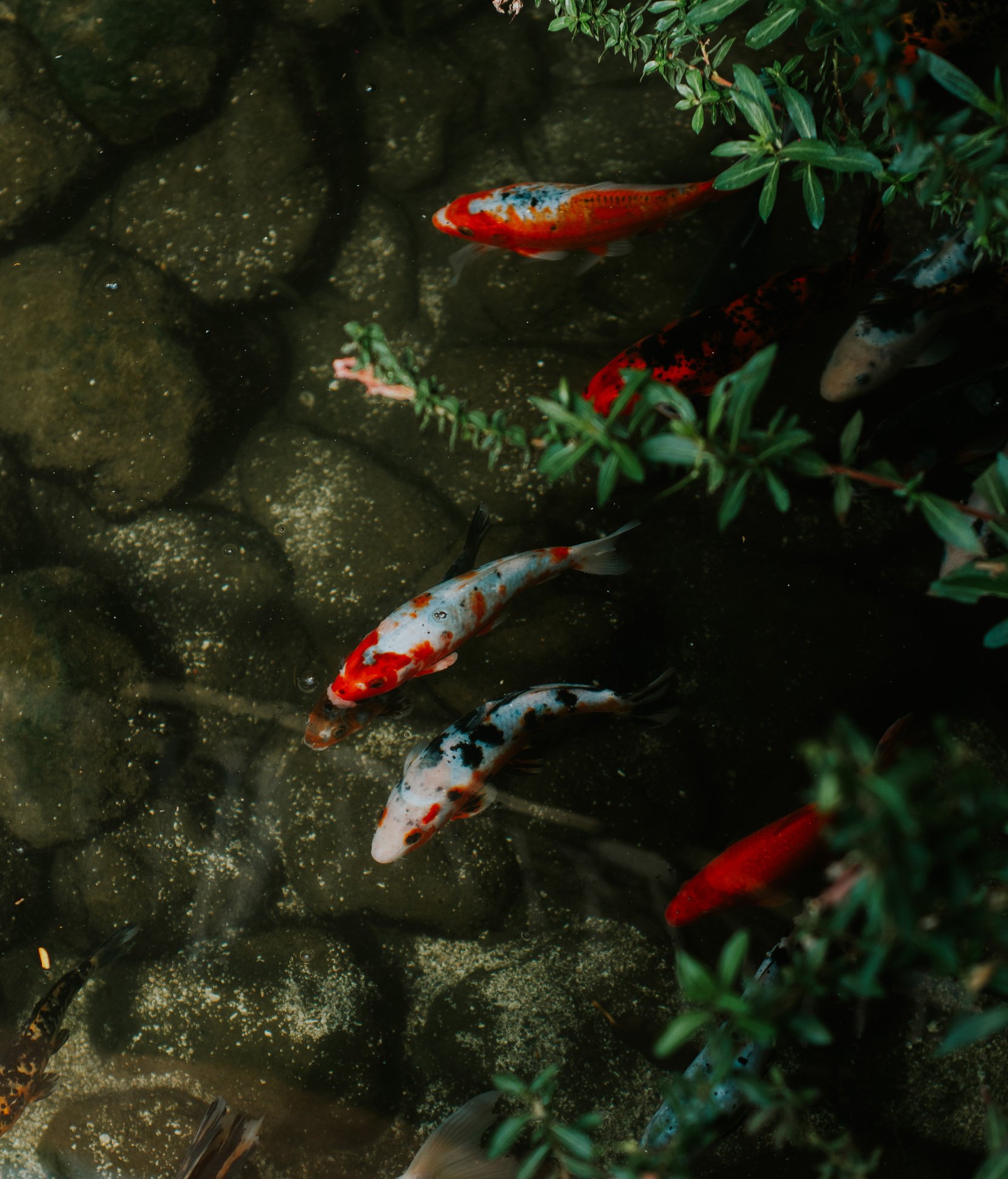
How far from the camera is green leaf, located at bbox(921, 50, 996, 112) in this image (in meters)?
1.91

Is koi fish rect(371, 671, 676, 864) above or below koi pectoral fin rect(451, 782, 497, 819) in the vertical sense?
above

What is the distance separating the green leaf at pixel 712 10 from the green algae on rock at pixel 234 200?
2500mm

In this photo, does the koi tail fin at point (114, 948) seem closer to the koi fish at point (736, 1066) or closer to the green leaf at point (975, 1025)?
the koi fish at point (736, 1066)

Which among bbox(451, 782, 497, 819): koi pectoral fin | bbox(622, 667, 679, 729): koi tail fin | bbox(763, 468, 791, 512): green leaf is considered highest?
bbox(763, 468, 791, 512): green leaf

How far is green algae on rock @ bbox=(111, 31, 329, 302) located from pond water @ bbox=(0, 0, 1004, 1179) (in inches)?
0.8

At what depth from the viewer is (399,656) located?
328 cm

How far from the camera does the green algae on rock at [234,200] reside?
4.25 metres

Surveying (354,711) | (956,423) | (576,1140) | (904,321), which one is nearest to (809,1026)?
(576,1140)

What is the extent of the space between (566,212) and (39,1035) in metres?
4.65

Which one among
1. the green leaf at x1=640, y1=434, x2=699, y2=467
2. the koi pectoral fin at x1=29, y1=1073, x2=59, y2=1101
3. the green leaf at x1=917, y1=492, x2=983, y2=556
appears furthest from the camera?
the koi pectoral fin at x1=29, y1=1073, x2=59, y2=1101

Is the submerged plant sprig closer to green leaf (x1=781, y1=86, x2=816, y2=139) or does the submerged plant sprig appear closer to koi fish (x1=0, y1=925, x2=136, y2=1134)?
green leaf (x1=781, y1=86, x2=816, y2=139)

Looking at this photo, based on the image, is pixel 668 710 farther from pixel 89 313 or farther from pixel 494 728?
pixel 89 313

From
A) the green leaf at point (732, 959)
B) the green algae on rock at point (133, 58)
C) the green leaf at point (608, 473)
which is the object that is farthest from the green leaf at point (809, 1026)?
the green algae on rock at point (133, 58)

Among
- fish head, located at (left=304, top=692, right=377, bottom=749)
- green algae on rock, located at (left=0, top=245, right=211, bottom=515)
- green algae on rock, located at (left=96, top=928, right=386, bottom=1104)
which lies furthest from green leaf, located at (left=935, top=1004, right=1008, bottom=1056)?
green algae on rock, located at (left=0, top=245, right=211, bottom=515)
